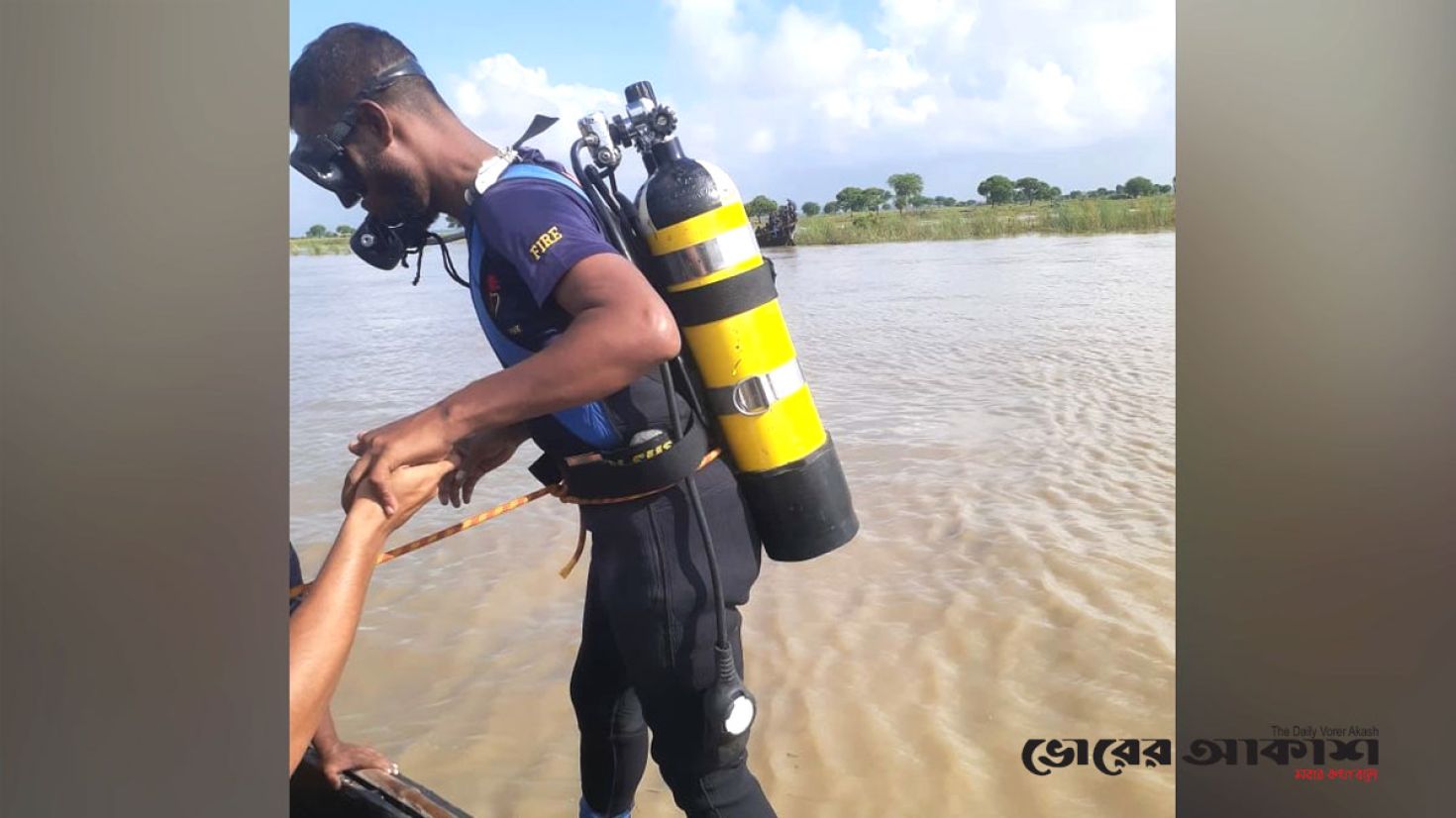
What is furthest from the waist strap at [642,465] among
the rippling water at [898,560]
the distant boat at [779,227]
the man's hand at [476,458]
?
the distant boat at [779,227]

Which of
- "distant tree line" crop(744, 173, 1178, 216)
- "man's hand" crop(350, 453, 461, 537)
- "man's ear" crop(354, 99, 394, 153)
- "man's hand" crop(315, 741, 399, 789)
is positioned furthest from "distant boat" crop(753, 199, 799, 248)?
"man's hand" crop(315, 741, 399, 789)

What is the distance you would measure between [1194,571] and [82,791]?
2267 millimetres

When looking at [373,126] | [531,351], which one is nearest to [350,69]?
[373,126]

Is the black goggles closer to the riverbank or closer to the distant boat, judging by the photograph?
the riverbank

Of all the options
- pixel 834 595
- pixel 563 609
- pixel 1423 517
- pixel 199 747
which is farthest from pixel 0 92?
pixel 1423 517

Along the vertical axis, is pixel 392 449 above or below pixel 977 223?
below

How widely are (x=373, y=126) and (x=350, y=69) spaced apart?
0.11m

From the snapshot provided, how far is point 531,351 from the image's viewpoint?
5.66 ft

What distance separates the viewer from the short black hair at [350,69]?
5.91 feet

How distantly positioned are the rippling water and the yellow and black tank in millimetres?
869

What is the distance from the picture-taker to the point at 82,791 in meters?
1.81

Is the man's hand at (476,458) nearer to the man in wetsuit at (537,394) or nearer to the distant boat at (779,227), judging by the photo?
the man in wetsuit at (537,394)

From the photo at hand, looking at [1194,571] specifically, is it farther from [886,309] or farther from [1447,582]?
[886,309]
